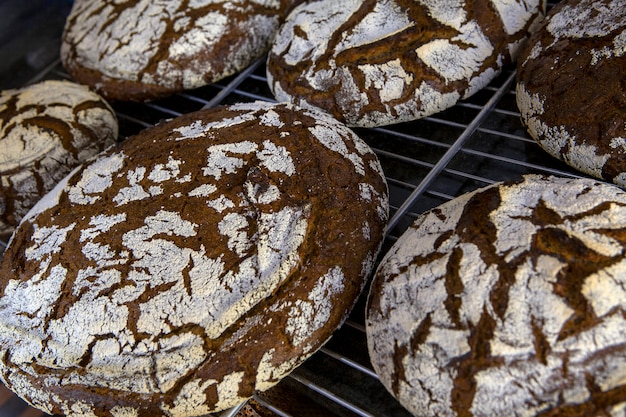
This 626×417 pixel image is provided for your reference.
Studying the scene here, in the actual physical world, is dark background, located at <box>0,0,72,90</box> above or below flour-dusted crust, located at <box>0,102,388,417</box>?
above

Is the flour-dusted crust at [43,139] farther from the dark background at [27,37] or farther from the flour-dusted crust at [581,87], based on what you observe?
the flour-dusted crust at [581,87]

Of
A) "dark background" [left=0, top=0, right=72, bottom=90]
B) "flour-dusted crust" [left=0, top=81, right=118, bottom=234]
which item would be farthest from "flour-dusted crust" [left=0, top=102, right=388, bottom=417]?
"dark background" [left=0, top=0, right=72, bottom=90]

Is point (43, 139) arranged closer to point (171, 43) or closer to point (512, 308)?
point (171, 43)

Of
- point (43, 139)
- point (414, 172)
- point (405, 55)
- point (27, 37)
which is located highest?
point (27, 37)

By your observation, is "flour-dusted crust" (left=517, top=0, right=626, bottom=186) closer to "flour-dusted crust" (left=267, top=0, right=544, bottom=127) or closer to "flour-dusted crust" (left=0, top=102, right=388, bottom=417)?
"flour-dusted crust" (left=267, top=0, right=544, bottom=127)

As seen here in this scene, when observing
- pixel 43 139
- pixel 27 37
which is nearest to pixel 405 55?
pixel 43 139

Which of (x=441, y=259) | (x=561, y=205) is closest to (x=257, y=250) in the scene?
(x=441, y=259)
